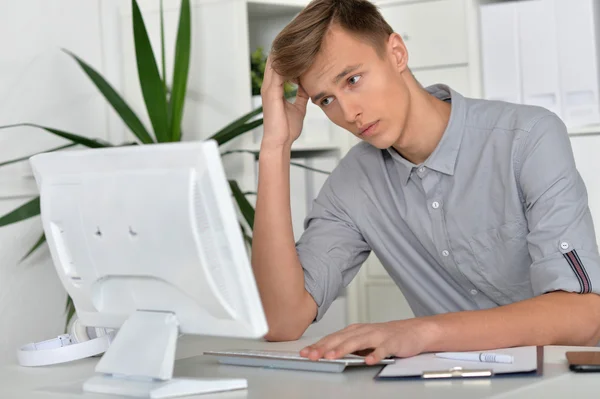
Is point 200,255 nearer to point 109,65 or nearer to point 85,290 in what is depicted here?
point 85,290

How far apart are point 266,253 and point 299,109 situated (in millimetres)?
374

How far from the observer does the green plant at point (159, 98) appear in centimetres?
268

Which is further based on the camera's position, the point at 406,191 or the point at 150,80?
the point at 150,80

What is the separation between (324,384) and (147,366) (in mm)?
251

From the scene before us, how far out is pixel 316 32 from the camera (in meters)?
1.83

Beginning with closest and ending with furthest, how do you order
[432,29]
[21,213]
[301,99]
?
1. [301,99]
2. [21,213]
3. [432,29]

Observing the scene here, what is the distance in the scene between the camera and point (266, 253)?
1839mm

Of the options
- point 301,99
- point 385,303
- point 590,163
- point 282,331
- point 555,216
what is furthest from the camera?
point 385,303

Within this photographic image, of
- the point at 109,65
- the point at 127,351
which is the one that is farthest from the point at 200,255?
the point at 109,65

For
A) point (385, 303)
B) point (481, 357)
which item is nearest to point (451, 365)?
point (481, 357)

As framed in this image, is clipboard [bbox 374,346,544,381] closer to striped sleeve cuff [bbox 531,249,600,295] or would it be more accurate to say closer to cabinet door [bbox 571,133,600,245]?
striped sleeve cuff [bbox 531,249,600,295]

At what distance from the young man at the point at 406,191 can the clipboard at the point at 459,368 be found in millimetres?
280

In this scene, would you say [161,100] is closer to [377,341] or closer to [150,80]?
[150,80]

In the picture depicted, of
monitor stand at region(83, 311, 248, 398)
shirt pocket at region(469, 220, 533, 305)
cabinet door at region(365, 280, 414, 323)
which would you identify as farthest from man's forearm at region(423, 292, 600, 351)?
cabinet door at region(365, 280, 414, 323)
